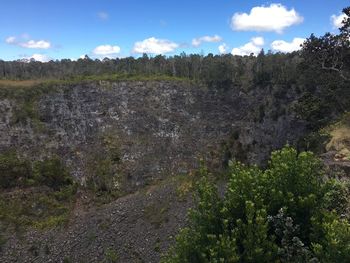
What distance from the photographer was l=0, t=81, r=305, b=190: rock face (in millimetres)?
59125

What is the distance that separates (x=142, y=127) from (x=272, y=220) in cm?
5285

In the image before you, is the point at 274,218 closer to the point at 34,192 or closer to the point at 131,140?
the point at 34,192

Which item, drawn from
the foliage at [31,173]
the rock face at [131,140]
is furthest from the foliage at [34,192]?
the rock face at [131,140]

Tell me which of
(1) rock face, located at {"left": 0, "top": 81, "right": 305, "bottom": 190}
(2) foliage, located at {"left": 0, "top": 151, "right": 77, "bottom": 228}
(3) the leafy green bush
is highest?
(3) the leafy green bush

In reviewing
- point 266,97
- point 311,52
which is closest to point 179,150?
point 266,97

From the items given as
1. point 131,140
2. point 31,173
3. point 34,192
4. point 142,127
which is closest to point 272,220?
point 34,192

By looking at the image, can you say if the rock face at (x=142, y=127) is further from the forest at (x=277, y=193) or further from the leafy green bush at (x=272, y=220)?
the leafy green bush at (x=272, y=220)

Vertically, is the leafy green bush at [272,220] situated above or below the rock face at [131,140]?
above

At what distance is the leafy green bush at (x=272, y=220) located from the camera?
42.9ft

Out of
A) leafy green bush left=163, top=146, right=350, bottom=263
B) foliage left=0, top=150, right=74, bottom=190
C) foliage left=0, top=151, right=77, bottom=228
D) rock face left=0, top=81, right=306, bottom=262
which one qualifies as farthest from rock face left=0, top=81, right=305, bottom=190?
leafy green bush left=163, top=146, right=350, bottom=263

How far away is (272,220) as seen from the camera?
13.7 meters

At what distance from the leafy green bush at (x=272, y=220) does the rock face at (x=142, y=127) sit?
3651 cm

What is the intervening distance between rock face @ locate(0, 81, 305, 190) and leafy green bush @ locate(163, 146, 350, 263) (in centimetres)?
3651

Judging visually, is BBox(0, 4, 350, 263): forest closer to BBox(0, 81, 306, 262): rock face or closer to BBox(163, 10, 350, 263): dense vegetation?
BBox(163, 10, 350, 263): dense vegetation
